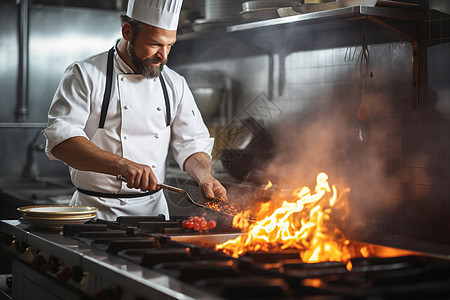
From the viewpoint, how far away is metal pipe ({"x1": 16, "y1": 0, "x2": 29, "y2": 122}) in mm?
4824

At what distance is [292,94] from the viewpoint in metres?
3.66

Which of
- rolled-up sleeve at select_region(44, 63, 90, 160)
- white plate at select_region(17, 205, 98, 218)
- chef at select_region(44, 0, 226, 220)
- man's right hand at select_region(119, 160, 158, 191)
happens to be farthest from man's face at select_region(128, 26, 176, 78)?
white plate at select_region(17, 205, 98, 218)

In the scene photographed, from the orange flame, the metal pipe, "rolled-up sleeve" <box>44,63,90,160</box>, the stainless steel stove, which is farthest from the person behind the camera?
the metal pipe

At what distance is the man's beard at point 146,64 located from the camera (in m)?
2.58

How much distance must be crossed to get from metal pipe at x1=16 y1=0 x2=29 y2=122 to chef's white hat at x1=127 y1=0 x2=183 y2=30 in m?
2.57

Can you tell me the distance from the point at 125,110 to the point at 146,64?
0.22 meters

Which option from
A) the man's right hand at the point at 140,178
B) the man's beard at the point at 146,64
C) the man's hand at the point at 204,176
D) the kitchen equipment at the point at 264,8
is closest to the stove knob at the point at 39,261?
the man's right hand at the point at 140,178

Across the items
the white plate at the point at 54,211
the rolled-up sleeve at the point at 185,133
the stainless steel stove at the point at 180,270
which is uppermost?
the rolled-up sleeve at the point at 185,133

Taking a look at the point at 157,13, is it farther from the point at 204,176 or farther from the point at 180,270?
the point at 180,270

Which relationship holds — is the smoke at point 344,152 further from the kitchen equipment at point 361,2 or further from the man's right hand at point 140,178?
the man's right hand at point 140,178

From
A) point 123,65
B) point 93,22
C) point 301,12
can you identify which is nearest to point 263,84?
point 301,12

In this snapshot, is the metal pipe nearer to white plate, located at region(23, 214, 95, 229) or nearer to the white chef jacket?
the white chef jacket

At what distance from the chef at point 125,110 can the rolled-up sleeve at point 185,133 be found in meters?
0.09

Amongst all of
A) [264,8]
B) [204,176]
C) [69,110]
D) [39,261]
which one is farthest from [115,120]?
[264,8]
